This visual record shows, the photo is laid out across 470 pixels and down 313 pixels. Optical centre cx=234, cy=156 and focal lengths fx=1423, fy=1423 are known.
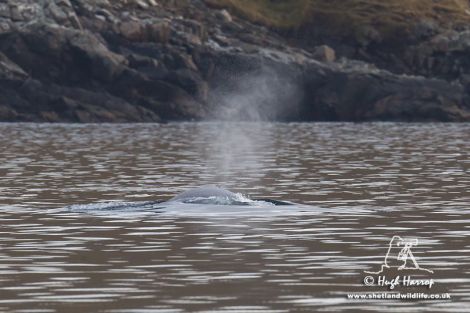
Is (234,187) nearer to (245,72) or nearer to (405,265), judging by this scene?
(405,265)

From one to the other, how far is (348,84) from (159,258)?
10735 cm

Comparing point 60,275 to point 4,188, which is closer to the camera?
point 60,275

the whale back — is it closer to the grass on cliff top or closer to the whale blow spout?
the whale blow spout

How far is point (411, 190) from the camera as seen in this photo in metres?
45.5

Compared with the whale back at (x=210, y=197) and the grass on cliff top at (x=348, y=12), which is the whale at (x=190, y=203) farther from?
the grass on cliff top at (x=348, y=12)

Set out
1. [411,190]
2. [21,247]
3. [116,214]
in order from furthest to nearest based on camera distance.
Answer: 1. [411,190]
2. [116,214]
3. [21,247]

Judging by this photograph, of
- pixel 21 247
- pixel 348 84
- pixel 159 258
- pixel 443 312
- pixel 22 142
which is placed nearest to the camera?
pixel 443 312

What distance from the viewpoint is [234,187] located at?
49219 mm

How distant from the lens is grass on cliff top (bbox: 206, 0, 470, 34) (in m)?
150

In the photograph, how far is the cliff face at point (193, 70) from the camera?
12481 cm

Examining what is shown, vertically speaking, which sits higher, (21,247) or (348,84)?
(21,247)

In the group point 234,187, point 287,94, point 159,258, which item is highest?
point 159,258

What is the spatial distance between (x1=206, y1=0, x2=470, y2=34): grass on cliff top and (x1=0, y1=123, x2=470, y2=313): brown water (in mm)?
80074

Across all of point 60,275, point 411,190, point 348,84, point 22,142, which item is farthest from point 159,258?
point 348,84
